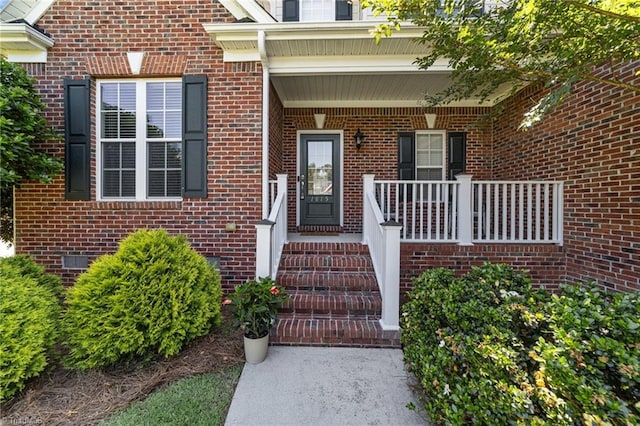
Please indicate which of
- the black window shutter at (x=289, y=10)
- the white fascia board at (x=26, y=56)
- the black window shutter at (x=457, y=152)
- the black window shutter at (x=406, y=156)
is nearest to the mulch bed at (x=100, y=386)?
the white fascia board at (x=26, y=56)

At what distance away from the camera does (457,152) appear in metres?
6.00

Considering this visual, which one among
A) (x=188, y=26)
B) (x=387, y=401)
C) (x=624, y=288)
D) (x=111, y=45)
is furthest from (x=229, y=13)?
(x=624, y=288)

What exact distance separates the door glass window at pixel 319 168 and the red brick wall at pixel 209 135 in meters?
2.07

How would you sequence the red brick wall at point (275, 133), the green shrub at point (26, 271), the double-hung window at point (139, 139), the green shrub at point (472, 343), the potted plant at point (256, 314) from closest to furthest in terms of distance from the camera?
the green shrub at point (472, 343) → the green shrub at point (26, 271) → the potted plant at point (256, 314) → the double-hung window at point (139, 139) → the red brick wall at point (275, 133)

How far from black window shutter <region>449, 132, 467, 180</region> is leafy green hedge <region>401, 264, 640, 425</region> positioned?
4125 millimetres

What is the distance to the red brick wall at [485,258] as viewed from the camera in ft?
13.4

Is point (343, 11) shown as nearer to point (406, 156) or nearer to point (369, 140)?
point (369, 140)

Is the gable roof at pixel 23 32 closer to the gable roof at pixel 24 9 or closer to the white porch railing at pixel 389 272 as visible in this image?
the gable roof at pixel 24 9

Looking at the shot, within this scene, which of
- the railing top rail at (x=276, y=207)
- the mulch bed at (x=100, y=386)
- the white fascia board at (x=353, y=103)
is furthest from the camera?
the white fascia board at (x=353, y=103)

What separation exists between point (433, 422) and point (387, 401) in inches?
17.1

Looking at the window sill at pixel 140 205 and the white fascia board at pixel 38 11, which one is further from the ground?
the white fascia board at pixel 38 11

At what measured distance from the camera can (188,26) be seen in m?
4.19

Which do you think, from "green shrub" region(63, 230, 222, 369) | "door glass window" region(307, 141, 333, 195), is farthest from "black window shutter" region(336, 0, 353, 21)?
"green shrub" region(63, 230, 222, 369)

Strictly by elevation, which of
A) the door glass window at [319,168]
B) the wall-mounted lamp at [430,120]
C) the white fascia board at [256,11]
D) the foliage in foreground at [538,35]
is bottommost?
the door glass window at [319,168]
